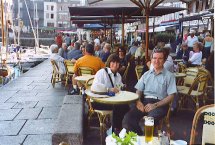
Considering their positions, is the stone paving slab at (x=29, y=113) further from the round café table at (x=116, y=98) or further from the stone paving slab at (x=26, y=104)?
the round café table at (x=116, y=98)

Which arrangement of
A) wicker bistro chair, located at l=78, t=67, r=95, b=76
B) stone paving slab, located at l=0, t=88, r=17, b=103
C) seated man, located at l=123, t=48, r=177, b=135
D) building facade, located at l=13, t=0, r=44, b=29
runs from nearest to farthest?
seated man, located at l=123, t=48, r=177, b=135, wicker bistro chair, located at l=78, t=67, r=95, b=76, stone paving slab, located at l=0, t=88, r=17, b=103, building facade, located at l=13, t=0, r=44, b=29

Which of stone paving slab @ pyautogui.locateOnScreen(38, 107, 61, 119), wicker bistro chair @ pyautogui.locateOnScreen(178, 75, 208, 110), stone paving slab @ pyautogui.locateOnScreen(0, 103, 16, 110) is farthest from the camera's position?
stone paving slab @ pyautogui.locateOnScreen(0, 103, 16, 110)

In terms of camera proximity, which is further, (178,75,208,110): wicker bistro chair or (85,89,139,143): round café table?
(178,75,208,110): wicker bistro chair

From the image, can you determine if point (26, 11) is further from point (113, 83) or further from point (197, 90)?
point (113, 83)

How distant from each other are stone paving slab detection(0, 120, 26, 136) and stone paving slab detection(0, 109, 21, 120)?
28 cm

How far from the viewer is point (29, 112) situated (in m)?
6.10

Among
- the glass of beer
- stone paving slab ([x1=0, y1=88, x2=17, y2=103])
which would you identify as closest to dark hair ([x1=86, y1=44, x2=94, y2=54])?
stone paving slab ([x1=0, y1=88, x2=17, y2=103])

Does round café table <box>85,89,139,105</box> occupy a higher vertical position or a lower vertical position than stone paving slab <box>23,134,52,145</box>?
higher

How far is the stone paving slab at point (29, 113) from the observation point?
573 cm

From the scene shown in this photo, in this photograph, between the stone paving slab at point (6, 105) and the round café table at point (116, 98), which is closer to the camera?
the round café table at point (116, 98)

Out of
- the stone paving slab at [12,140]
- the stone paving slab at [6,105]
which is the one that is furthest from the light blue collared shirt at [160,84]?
the stone paving slab at [6,105]

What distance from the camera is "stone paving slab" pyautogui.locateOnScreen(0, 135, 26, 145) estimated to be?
4.43 metres

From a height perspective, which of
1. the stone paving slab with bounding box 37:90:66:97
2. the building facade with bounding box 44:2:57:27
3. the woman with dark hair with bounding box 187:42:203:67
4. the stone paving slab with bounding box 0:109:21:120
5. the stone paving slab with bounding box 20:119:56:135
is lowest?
the stone paving slab with bounding box 20:119:56:135

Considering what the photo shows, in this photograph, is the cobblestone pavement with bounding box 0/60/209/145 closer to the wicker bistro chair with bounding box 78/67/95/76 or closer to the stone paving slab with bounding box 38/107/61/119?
the stone paving slab with bounding box 38/107/61/119
